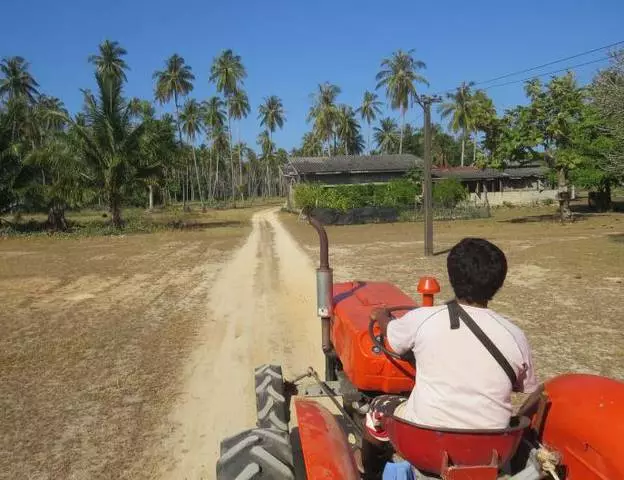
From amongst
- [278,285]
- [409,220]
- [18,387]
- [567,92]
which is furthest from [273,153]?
[18,387]

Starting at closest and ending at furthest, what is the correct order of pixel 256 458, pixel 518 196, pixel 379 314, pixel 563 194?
pixel 256 458 < pixel 379 314 < pixel 563 194 < pixel 518 196

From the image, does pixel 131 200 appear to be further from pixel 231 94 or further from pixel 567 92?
pixel 231 94

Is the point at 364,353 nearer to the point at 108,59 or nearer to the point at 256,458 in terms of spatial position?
the point at 256,458

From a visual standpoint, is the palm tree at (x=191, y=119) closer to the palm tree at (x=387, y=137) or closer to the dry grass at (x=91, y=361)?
the palm tree at (x=387, y=137)

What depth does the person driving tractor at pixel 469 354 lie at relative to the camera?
215 centimetres

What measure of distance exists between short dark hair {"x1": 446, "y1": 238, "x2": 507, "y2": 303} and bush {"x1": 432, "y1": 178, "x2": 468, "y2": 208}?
1485 inches

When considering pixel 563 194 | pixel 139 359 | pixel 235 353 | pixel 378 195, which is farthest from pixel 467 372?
pixel 378 195

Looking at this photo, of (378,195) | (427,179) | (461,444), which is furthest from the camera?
(378,195)

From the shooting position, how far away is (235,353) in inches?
271

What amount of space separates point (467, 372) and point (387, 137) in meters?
80.6

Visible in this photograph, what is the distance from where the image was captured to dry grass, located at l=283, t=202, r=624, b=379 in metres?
6.46

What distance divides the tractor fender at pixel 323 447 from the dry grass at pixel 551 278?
3.46 metres

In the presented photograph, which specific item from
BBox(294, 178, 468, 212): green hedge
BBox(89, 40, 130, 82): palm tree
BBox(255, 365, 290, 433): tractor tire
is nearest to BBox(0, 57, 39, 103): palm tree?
BBox(89, 40, 130, 82): palm tree

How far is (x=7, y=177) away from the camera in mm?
29703
